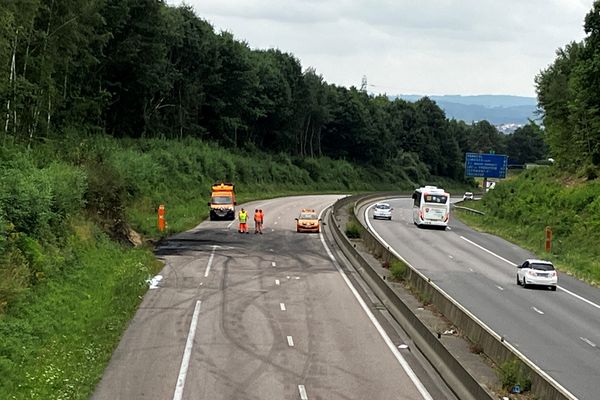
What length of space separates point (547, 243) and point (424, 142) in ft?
423

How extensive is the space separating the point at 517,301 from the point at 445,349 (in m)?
→ 13.1

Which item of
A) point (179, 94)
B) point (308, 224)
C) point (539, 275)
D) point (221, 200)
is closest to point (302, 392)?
point (539, 275)

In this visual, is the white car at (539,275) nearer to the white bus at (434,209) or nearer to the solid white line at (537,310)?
the solid white line at (537,310)

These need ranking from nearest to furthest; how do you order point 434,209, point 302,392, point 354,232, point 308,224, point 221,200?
point 302,392, point 354,232, point 308,224, point 221,200, point 434,209

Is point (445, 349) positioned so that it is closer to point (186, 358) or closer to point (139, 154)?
point (186, 358)

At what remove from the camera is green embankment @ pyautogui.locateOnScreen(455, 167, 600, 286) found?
43.8 meters

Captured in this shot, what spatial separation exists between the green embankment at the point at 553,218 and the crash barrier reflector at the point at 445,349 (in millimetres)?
13381

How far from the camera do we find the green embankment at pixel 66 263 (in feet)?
57.5

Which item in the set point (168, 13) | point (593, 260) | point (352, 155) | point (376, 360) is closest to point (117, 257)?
point (376, 360)

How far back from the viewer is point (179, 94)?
94.8 metres

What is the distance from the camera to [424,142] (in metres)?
175

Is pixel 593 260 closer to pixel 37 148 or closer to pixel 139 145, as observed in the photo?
pixel 37 148

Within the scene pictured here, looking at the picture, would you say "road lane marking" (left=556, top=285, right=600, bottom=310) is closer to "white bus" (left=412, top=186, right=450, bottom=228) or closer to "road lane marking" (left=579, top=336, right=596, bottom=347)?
"road lane marking" (left=579, top=336, right=596, bottom=347)

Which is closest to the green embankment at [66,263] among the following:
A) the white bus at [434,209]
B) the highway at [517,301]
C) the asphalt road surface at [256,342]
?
the asphalt road surface at [256,342]
